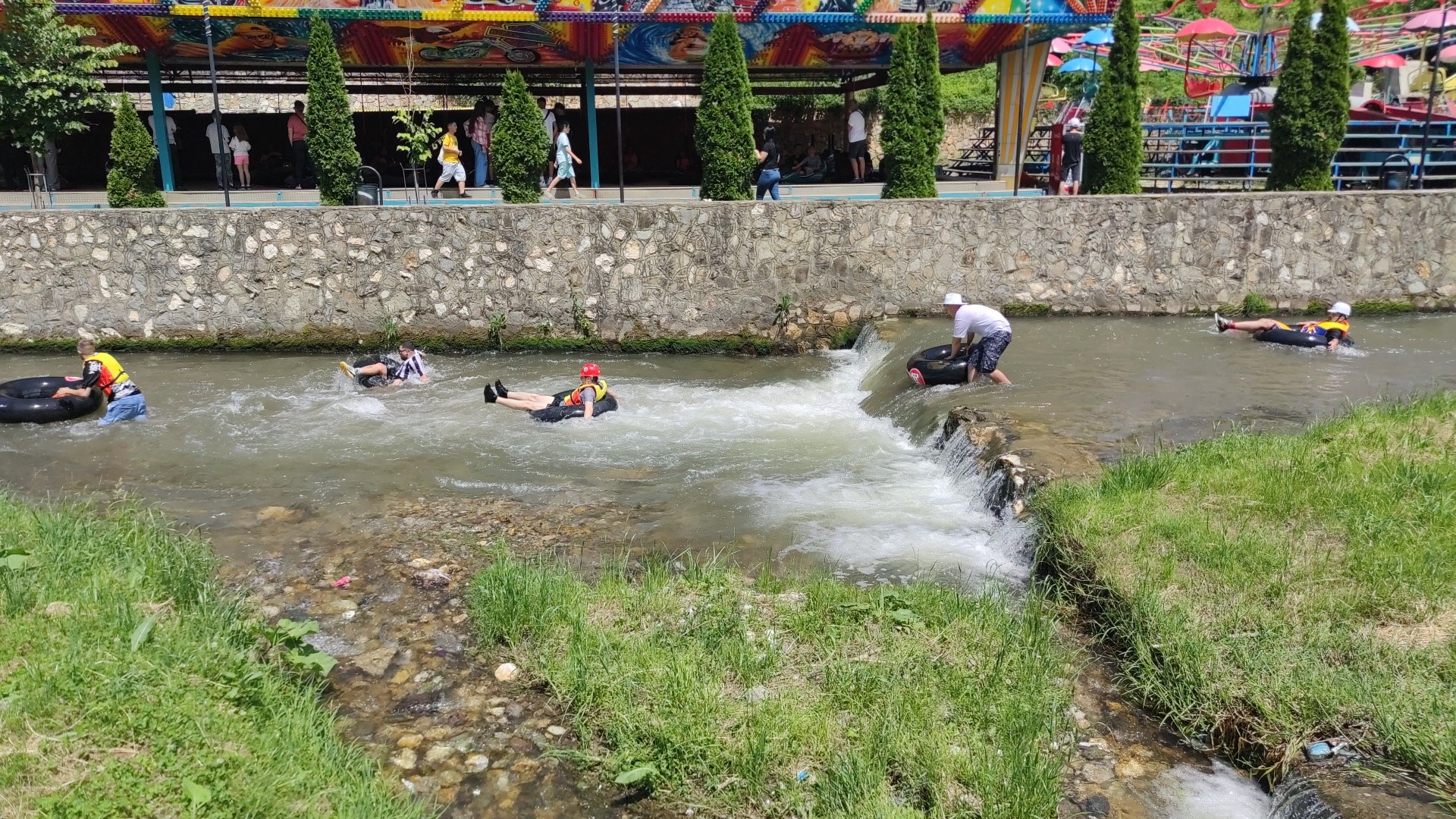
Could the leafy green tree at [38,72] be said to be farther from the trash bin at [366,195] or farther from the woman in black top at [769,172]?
the woman in black top at [769,172]

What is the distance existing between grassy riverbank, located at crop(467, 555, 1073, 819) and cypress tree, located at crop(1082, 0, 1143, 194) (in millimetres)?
12274

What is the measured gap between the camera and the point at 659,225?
51.8 feet

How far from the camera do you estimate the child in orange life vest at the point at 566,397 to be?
39.9 ft

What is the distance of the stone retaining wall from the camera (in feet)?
50.9

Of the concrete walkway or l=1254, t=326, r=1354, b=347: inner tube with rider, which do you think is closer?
l=1254, t=326, r=1354, b=347: inner tube with rider

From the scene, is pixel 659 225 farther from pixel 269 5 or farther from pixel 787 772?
pixel 787 772

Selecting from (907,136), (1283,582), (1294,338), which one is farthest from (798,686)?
(907,136)

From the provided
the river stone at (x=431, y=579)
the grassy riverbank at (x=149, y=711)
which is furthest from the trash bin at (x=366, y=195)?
the grassy riverbank at (x=149, y=711)

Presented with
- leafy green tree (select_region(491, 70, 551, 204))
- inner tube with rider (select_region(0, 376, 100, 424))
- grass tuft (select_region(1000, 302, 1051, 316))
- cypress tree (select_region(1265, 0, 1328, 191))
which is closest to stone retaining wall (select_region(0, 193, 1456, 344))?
grass tuft (select_region(1000, 302, 1051, 316))

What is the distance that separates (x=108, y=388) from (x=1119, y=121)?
1518 centimetres

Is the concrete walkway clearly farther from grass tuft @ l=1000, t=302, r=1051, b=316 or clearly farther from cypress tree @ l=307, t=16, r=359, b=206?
grass tuft @ l=1000, t=302, r=1051, b=316

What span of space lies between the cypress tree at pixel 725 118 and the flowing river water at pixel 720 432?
120 inches

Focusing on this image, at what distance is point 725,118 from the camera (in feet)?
53.6

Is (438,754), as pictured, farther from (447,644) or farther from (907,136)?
(907,136)
